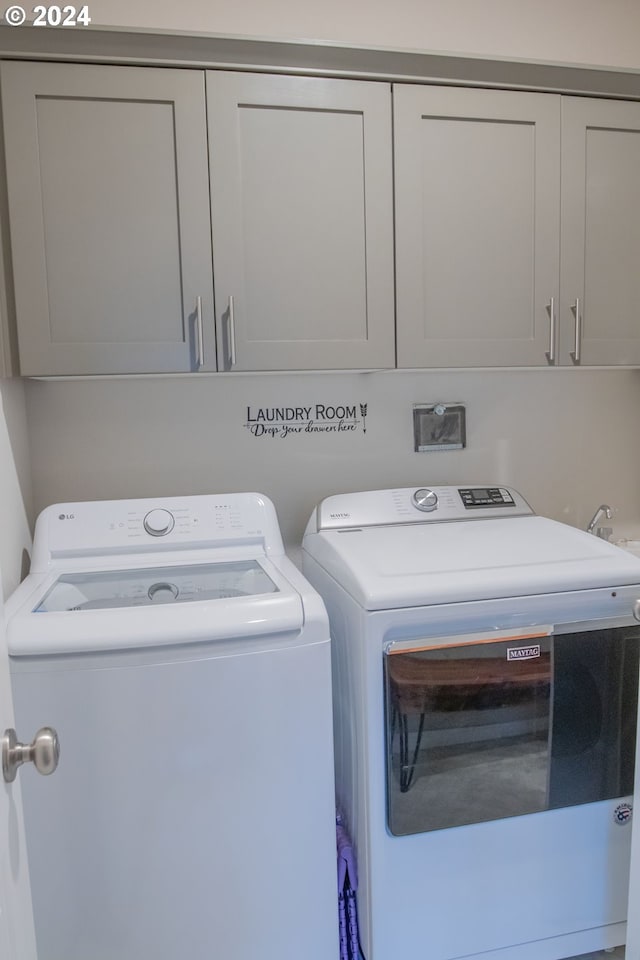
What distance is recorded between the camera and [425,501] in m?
2.00

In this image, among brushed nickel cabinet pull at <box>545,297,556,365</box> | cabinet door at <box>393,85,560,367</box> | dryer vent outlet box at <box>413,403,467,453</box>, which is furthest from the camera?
dryer vent outlet box at <box>413,403,467,453</box>

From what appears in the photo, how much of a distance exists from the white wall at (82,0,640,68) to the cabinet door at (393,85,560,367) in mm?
239

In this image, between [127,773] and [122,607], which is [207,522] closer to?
[122,607]

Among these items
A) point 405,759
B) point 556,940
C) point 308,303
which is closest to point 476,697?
point 405,759

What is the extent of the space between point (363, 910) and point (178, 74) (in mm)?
1974

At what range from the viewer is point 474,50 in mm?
2145

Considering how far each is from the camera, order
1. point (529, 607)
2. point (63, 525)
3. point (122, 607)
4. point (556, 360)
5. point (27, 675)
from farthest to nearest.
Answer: point (556, 360)
point (63, 525)
point (529, 607)
point (122, 607)
point (27, 675)

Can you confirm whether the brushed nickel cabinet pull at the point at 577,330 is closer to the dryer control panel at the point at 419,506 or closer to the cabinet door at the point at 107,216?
the dryer control panel at the point at 419,506

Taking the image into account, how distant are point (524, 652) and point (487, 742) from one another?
0.22 m

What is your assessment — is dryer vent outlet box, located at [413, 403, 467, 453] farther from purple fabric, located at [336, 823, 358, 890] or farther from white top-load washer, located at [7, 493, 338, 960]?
purple fabric, located at [336, 823, 358, 890]

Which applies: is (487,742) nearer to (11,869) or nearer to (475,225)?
(11,869)

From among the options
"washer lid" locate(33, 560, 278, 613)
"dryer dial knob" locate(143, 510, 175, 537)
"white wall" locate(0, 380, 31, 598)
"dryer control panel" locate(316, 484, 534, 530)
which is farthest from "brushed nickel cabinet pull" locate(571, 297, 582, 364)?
"white wall" locate(0, 380, 31, 598)

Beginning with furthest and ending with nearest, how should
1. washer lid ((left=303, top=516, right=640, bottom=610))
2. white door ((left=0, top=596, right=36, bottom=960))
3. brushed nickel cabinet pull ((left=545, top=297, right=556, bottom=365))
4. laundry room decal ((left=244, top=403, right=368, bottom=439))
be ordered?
laundry room decal ((left=244, top=403, right=368, bottom=439)), brushed nickel cabinet pull ((left=545, top=297, right=556, bottom=365)), washer lid ((left=303, top=516, right=640, bottom=610)), white door ((left=0, top=596, right=36, bottom=960))

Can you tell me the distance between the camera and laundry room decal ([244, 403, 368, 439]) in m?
2.07
